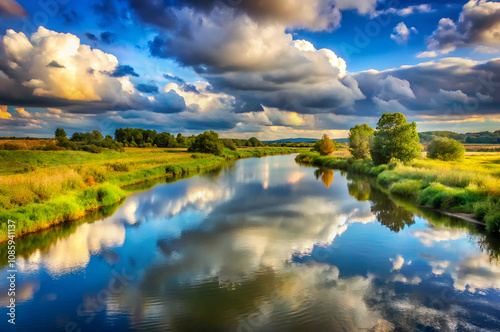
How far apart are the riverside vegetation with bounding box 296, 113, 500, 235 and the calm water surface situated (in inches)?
59.1

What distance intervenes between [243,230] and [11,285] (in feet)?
28.5

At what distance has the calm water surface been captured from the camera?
22.0ft

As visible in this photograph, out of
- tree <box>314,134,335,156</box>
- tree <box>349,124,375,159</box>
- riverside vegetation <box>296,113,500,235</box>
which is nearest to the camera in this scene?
riverside vegetation <box>296,113,500,235</box>

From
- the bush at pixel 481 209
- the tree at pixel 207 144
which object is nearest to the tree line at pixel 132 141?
the tree at pixel 207 144

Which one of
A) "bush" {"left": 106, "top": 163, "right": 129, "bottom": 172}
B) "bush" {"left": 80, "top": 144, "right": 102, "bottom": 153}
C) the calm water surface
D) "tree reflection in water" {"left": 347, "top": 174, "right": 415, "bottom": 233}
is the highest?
"bush" {"left": 80, "top": 144, "right": 102, "bottom": 153}

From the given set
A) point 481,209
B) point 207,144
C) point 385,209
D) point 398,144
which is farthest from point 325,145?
point 481,209

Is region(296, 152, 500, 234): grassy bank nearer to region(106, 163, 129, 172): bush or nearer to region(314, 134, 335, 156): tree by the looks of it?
region(106, 163, 129, 172): bush

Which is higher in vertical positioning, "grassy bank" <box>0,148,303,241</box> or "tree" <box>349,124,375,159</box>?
"tree" <box>349,124,375,159</box>

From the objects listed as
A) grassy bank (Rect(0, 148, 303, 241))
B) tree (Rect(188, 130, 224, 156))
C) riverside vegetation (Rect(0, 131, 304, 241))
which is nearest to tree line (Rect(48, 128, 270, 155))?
tree (Rect(188, 130, 224, 156))

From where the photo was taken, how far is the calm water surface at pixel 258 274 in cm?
671

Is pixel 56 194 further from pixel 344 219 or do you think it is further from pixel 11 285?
pixel 344 219

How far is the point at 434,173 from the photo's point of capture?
2139cm

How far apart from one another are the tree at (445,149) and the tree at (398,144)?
4439mm

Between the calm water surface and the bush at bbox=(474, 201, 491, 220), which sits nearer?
the calm water surface
